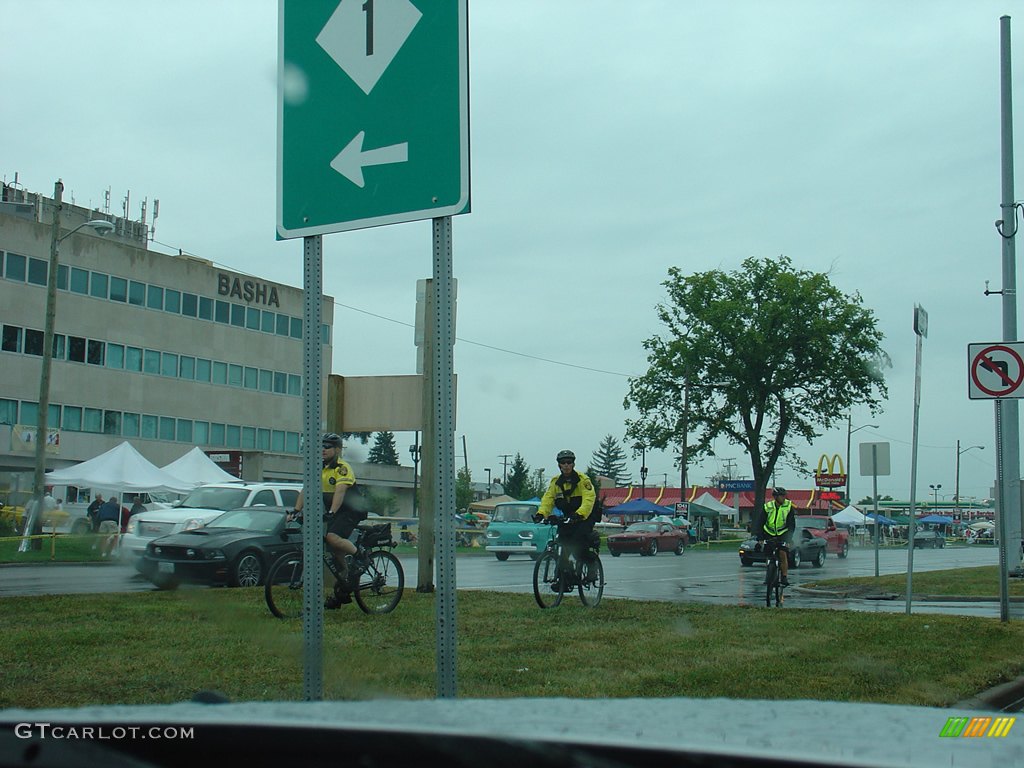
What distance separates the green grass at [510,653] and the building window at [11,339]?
4136 cm

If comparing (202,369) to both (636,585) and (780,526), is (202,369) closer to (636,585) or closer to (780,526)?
(636,585)

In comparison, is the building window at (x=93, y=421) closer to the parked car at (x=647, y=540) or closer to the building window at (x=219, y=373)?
the building window at (x=219, y=373)

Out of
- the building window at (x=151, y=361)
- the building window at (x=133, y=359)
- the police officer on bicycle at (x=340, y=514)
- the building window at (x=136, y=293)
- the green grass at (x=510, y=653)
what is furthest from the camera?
the building window at (x=151, y=361)

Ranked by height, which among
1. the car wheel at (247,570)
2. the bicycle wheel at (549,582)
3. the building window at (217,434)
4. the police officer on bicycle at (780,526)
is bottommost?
the car wheel at (247,570)

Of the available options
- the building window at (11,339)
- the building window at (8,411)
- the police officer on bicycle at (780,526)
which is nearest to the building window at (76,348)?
the building window at (11,339)

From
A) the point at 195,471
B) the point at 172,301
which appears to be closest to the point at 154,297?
the point at 172,301

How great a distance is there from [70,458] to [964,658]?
2011 inches

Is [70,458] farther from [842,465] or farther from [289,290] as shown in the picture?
[842,465]

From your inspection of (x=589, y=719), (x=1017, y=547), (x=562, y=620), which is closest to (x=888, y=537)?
(x=1017, y=547)

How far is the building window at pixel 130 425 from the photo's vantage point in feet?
186

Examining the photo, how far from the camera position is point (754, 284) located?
6353cm

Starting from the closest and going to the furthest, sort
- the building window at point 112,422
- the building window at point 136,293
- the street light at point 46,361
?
the street light at point 46,361, the building window at point 112,422, the building window at point 136,293

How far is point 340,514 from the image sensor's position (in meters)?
11.2

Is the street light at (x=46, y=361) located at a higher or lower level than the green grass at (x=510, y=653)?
higher
